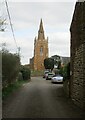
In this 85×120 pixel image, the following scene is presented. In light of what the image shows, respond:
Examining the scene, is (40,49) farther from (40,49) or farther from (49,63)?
(49,63)

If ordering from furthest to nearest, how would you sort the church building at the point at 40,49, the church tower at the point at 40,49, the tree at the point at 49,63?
the church tower at the point at 40,49
the church building at the point at 40,49
the tree at the point at 49,63

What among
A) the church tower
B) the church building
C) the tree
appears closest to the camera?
the tree

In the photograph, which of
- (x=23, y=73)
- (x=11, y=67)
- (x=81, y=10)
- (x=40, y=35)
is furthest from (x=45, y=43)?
(x=81, y=10)

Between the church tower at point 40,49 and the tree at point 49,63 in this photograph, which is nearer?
the tree at point 49,63

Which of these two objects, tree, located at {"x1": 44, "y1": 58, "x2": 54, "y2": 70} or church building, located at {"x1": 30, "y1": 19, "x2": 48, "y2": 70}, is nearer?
tree, located at {"x1": 44, "y1": 58, "x2": 54, "y2": 70}

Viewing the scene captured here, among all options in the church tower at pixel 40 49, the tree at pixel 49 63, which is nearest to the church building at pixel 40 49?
the church tower at pixel 40 49

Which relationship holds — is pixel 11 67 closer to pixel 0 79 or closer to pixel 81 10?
pixel 0 79

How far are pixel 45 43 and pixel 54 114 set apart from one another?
111915mm

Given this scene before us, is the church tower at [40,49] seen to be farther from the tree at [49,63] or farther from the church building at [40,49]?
the tree at [49,63]

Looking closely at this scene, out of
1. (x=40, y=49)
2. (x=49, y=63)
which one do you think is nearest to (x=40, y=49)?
(x=40, y=49)

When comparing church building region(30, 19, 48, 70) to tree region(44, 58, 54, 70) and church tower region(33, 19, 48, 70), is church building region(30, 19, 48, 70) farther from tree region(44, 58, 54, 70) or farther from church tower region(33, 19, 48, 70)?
tree region(44, 58, 54, 70)

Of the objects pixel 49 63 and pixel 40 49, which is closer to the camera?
pixel 49 63

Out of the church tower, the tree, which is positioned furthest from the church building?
the tree

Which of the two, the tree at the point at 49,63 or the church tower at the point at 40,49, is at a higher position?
the church tower at the point at 40,49
